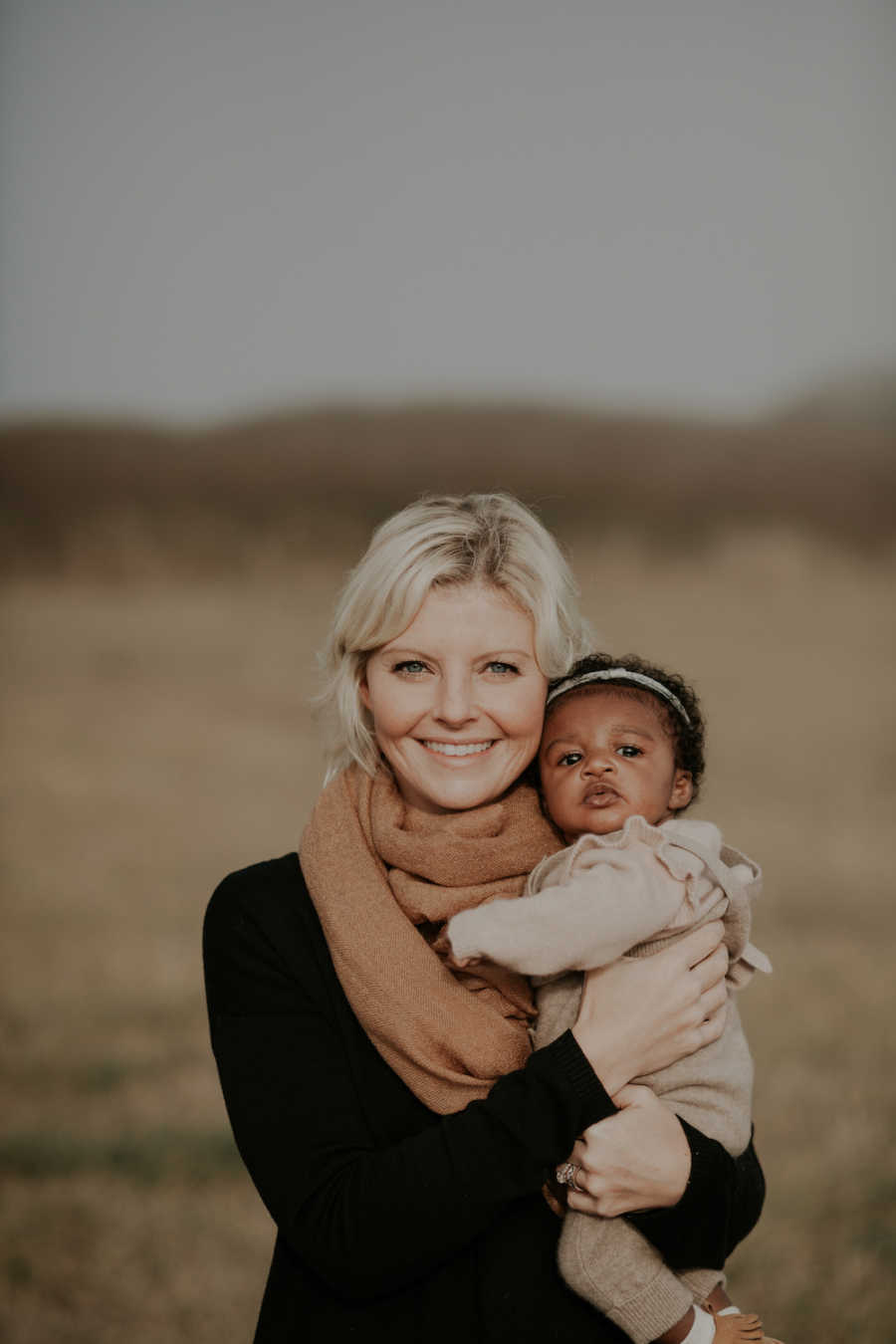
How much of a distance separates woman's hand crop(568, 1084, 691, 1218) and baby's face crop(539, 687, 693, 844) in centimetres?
39

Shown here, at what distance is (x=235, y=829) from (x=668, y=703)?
5.33 metres

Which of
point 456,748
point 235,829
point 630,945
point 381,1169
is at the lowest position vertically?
point 381,1169

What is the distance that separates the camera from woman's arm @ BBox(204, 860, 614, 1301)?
4.75 feet

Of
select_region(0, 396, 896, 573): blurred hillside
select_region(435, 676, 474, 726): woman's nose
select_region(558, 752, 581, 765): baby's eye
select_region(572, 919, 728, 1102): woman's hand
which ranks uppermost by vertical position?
select_region(0, 396, 896, 573): blurred hillside

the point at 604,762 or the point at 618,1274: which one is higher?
the point at 604,762

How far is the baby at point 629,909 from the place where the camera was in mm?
1558

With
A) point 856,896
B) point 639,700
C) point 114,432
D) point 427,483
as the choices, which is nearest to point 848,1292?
point 856,896

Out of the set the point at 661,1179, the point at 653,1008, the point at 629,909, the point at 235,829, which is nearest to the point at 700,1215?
the point at 661,1179

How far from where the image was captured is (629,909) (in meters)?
1.57

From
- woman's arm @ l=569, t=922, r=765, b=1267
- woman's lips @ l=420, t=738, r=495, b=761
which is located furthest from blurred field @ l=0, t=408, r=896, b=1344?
woman's lips @ l=420, t=738, r=495, b=761

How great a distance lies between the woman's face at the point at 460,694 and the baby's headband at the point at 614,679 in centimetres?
15

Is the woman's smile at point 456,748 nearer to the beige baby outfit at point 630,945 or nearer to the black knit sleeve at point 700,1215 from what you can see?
the beige baby outfit at point 630,945

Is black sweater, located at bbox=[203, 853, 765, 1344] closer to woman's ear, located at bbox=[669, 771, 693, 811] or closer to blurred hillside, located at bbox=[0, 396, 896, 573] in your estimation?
woman's ear, located at bbox=[669, 771, 693, 811]

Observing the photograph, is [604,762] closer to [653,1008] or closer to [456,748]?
[456,748]
